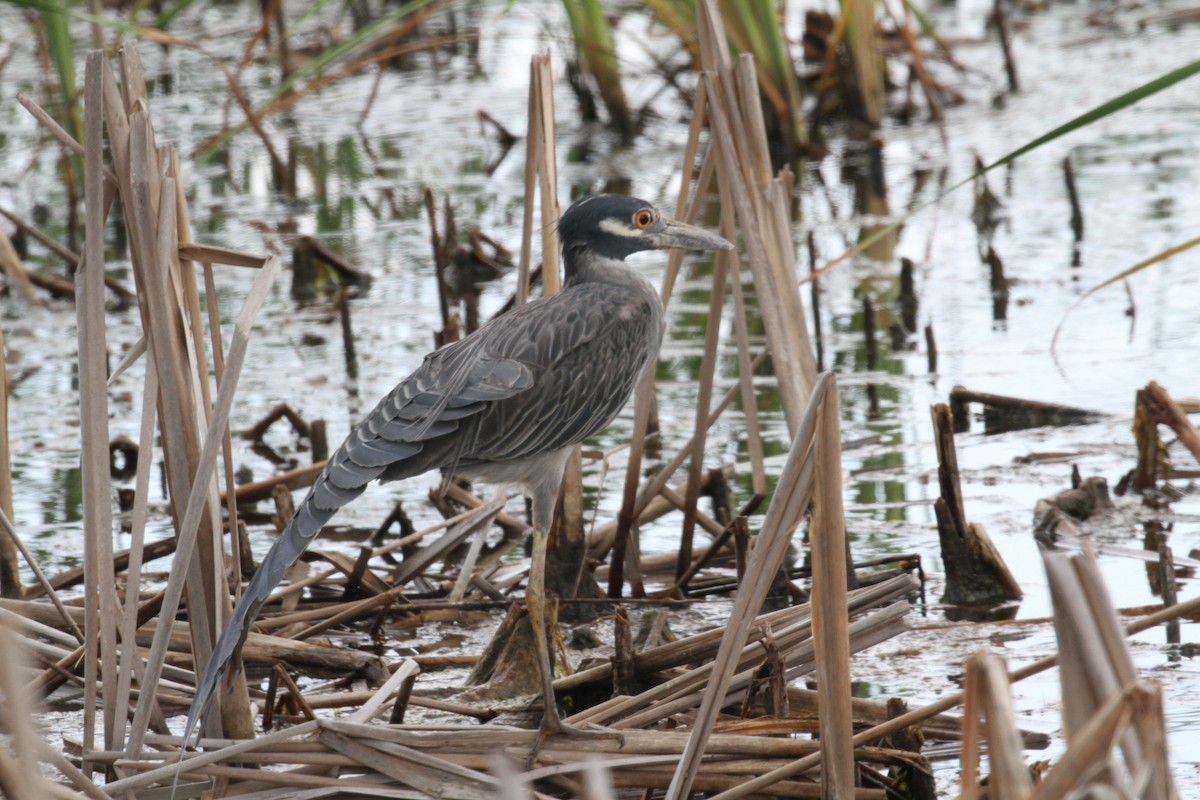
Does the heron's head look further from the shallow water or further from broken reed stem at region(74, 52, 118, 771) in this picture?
broken reed stem at region(74, 52, 118, 771)

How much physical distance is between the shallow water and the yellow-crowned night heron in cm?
101

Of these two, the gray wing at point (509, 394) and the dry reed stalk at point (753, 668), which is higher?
the gray wing at point (509, 394)

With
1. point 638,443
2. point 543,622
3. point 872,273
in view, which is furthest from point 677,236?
point 872,273

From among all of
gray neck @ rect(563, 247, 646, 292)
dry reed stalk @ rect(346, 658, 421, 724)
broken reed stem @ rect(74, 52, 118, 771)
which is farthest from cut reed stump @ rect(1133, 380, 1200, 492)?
broken reed stem @ rect(74, 52, 118, 771)

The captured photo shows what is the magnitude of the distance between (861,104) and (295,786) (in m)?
8.39

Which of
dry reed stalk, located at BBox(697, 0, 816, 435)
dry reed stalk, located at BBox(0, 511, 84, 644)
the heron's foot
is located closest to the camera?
the heron's foot

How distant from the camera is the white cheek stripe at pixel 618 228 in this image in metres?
4.78

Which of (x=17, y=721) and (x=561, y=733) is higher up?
(x=17, y=721)

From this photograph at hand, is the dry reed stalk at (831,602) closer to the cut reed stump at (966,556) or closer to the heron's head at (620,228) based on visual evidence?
the cut reed stump at (966,556)

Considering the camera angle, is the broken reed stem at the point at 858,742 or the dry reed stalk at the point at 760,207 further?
the dry reed stalk at the point at 760,207

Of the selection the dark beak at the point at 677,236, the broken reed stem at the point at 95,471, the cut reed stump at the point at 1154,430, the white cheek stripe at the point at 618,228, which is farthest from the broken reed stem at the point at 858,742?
the white cheek stripe at the point at 618,228

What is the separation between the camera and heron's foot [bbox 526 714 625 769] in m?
3.29

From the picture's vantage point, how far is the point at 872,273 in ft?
26.4

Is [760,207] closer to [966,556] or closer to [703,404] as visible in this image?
[703,404]
